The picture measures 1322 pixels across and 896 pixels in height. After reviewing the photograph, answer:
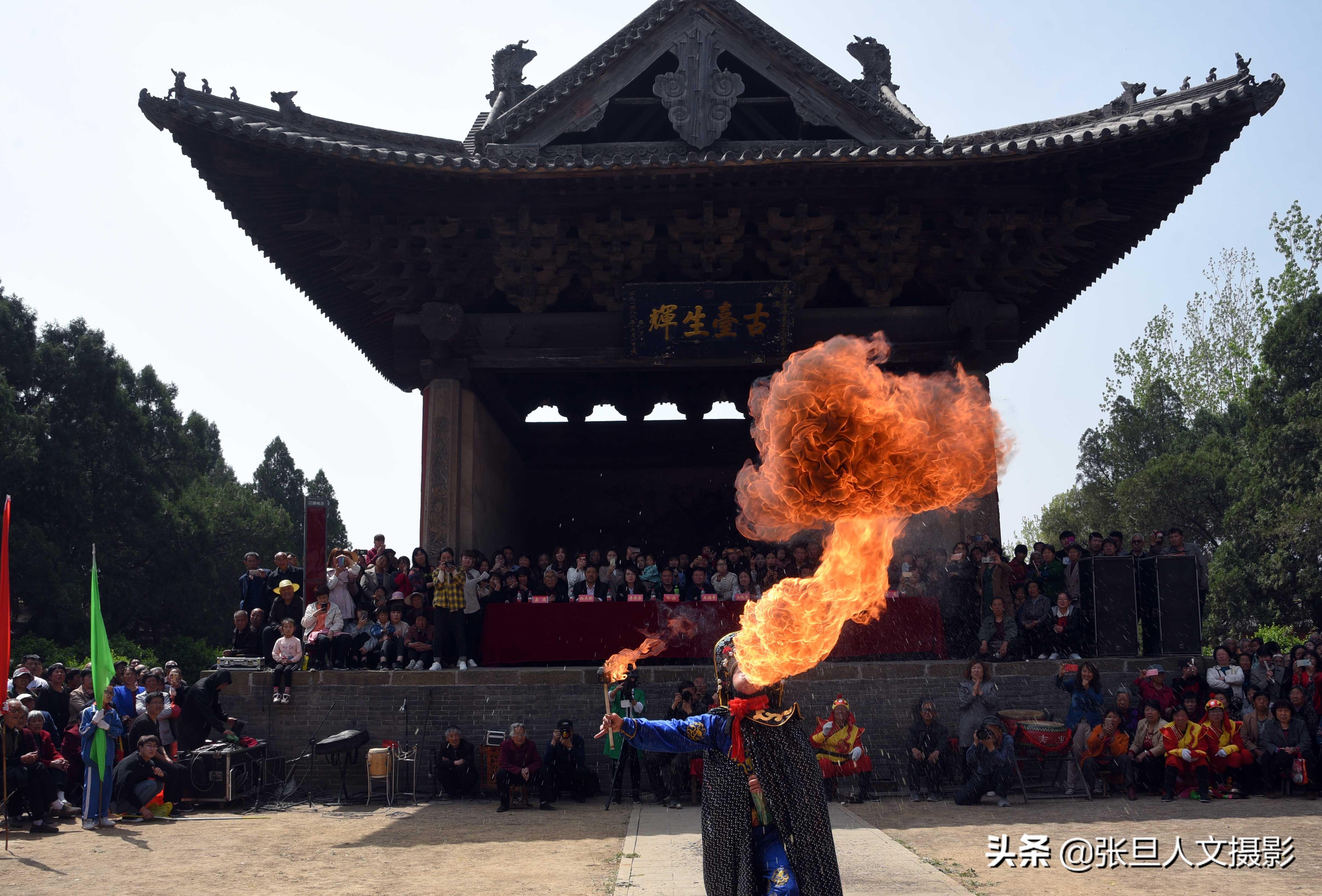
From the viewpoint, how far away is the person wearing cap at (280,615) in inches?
496

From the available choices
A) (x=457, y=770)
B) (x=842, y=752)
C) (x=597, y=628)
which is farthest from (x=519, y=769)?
(x=842, y=752)

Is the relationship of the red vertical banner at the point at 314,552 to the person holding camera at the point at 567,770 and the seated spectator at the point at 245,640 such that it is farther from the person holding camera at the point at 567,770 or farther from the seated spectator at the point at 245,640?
the person holding camera at the point at 567,770

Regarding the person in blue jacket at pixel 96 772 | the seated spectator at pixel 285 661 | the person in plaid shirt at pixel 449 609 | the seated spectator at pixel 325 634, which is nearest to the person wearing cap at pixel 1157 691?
the person in plaid shirt at pixel 449 609

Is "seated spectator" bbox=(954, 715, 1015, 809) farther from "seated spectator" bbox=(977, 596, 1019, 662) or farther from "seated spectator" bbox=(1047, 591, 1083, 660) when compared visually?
"seated spectator" bbox=(1047, 591, 1083, 660)

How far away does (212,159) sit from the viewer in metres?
12.5

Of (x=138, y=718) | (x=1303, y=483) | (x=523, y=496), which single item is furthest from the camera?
(x=1303, y=483)

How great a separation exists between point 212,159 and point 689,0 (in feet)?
20.6

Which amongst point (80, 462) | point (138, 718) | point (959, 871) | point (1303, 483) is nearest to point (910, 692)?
point (959, 871)

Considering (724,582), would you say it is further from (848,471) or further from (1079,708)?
(1079,708)

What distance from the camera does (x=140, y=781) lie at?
10.8 meters

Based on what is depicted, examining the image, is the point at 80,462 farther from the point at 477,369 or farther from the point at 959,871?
the point at 959,871

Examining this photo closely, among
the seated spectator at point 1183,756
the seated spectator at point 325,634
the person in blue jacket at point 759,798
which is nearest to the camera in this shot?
the person in blue jacket at point 759,798

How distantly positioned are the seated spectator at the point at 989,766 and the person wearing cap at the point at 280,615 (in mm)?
7475

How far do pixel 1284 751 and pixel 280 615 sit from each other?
10834mm
